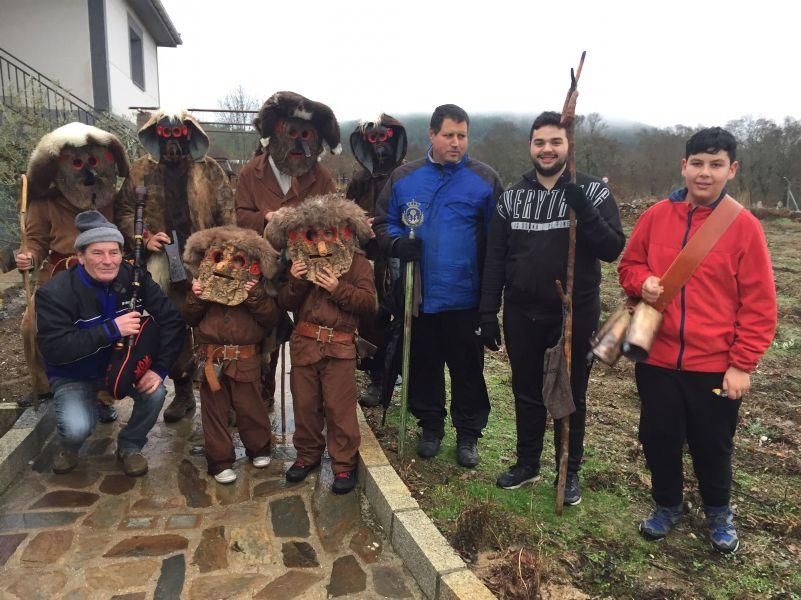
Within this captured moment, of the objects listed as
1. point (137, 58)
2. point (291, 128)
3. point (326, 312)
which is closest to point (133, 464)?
point (326, 312)

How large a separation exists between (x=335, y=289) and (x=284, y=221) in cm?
51

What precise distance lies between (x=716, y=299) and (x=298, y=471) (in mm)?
2550

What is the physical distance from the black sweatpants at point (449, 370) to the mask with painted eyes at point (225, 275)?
115 centimetres

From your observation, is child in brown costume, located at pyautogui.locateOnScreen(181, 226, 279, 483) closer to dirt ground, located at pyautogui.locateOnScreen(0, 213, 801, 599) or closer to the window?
dirt ground, located at pyautogui.locateOnScreen(0, 213, 801, 599)

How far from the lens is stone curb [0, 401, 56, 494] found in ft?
11.5

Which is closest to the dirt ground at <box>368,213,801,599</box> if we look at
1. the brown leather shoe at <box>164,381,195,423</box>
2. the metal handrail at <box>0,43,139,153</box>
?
the brown leather shoe at <box>164,381,195,423</box>

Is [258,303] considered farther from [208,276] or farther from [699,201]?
[699,201]

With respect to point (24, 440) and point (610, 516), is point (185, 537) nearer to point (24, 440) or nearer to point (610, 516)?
point (24, 440)

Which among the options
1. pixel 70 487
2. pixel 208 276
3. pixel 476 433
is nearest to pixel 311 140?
pixel 208 276

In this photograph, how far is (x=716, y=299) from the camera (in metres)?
2.76

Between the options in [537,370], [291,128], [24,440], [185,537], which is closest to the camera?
[185,537]

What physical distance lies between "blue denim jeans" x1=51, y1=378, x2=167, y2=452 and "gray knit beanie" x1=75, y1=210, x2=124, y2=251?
884mm

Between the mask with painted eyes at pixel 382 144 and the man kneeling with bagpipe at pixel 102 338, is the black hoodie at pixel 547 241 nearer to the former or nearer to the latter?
the mask with painted eyes at pixel 382 144

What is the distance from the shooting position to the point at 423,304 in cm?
368
